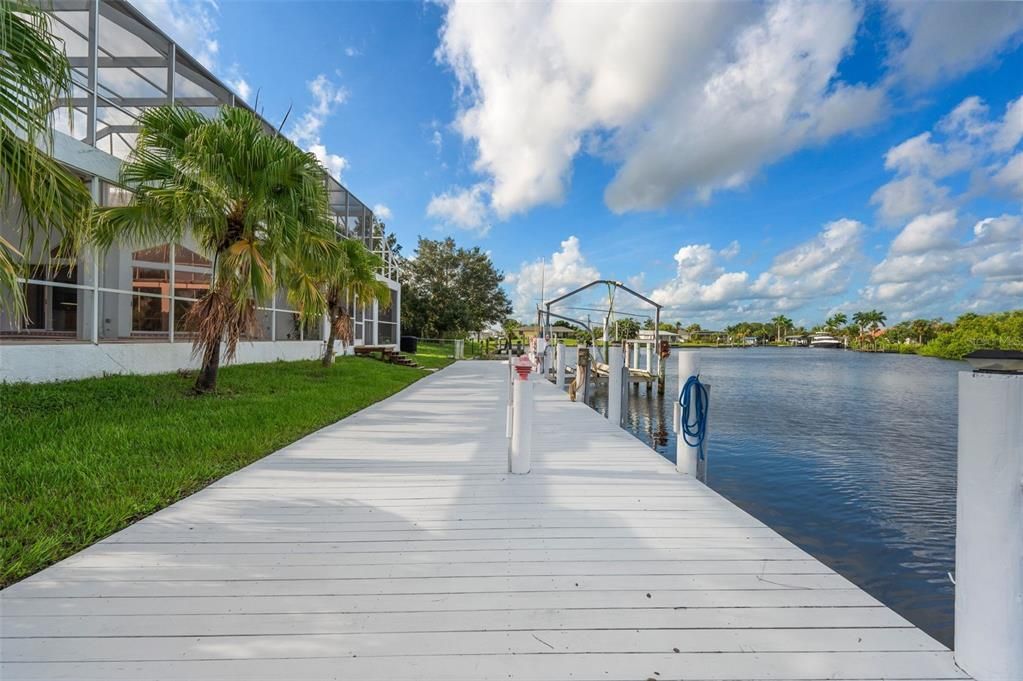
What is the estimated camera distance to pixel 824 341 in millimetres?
105688

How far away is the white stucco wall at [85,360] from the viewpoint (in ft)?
20.5

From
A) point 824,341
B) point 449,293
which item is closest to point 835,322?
point 824,341

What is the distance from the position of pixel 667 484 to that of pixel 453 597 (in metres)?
2.43

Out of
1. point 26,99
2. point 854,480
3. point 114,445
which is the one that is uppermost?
point 26,99

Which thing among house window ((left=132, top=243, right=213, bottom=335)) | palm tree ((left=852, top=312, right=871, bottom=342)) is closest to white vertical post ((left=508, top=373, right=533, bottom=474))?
house window ((left=132, top=243, right=213, bottom=335))

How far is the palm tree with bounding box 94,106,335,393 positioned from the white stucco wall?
155 centimetres

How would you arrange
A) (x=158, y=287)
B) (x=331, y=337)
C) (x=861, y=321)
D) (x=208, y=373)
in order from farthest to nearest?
(x=861, y=321), (x=331, y=337), (x=158, y=287), (x=208, y=373)

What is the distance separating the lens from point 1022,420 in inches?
67.2

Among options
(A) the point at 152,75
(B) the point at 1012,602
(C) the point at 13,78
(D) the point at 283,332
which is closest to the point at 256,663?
(B) the point at 1012,602

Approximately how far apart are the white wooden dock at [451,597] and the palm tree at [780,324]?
12974 cm

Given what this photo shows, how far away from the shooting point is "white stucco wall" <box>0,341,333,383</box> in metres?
6.23

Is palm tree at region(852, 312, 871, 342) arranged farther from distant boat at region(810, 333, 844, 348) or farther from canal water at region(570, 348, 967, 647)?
canal water at region(570, 348, 967, 647)

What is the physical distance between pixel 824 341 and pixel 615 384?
121m

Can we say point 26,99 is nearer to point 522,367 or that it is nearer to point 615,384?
point 522,367
